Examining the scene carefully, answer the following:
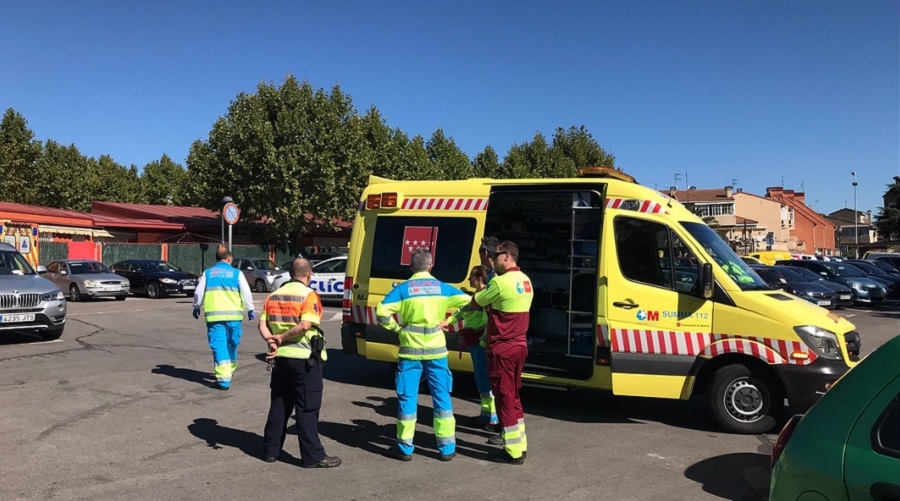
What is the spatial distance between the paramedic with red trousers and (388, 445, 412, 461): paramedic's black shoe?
0.80 m

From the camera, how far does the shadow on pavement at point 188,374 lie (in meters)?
9.30

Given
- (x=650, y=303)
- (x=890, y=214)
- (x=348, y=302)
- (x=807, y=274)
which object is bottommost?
(x=348, y=302)

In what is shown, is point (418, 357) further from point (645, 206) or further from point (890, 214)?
point (890, 214)

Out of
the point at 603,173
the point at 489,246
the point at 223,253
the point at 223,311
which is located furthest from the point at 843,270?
the point at 223,311

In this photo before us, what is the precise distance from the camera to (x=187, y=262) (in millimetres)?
35438

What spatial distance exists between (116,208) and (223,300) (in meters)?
39.0

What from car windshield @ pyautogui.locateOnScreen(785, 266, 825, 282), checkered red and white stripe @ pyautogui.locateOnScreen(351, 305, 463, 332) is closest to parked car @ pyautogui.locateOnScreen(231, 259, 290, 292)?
car windshield @ pyautogui.locateOnScreen(785, 266, 825, 282)

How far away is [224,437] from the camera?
662cm

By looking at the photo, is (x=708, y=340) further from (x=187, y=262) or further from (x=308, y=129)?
(x=187, y=262)

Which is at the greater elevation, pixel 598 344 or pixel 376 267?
pixel 376 267

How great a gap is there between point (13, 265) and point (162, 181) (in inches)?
2243

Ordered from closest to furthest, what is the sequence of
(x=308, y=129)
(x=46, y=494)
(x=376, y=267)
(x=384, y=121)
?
(x=46, y=494) < (x=376, y=267) < (x=308, y=129) < (x=384, y=121)

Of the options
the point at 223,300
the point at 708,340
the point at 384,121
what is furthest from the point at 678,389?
the point at 384,121

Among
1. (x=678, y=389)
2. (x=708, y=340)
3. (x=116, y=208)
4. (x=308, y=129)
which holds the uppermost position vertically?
(x=308, y=129)
